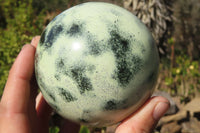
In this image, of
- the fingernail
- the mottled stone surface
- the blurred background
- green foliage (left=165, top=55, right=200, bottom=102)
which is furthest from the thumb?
green foliage (left=165, top=55, right=200, bottom=102)

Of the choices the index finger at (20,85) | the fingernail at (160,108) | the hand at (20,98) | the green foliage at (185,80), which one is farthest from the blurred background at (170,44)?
the fingernail at (160,108)

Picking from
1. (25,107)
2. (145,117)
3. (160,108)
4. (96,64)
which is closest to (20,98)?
(25,107)

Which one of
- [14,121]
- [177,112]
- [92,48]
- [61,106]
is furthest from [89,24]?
[177,112]

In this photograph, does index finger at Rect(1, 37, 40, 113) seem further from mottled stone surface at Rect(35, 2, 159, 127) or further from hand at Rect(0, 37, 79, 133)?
mottled stone surface at Rect(35, 2, 159, 127)

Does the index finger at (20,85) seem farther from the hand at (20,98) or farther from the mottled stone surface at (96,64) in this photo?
the mottled stone surface at (96,64)

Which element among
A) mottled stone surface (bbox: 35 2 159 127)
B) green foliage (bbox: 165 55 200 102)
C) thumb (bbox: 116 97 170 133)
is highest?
mottled stone surface (bbox: 35 2 159 127)

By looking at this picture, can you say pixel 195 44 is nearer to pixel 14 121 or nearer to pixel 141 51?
pixel 141 51
